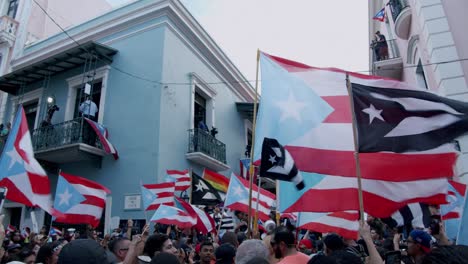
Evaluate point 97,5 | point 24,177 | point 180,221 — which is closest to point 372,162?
point 180,221

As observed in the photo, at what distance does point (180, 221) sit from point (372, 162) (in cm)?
379

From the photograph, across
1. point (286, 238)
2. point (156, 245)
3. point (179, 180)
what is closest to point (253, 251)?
point (286, 238)

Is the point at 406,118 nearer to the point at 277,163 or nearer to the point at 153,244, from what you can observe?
the point at 277,163

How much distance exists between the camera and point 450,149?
3.63m

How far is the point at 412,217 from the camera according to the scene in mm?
4602

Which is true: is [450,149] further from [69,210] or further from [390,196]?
[69,210]

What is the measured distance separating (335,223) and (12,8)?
17470 millimetres

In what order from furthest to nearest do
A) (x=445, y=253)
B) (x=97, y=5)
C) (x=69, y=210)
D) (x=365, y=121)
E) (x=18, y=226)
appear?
(x=97, y=5) < (x=18, y=226) < (x=69, y=210) < (x=365, y=121) < (x=445, y=253)

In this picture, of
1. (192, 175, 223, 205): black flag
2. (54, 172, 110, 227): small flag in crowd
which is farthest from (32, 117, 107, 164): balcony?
(192, 175, 223, 205): black flag

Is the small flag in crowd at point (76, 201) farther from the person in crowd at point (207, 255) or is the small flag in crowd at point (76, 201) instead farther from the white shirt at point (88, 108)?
the white shirt at point (88, 108)

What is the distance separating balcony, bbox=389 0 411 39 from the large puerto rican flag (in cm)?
693

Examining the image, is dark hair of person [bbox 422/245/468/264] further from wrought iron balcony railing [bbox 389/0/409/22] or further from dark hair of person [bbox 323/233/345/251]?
wrought iron balcony railing [bbox 389/0/409/22]

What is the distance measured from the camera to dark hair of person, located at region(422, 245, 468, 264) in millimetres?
1370

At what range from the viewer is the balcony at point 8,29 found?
563 inches
